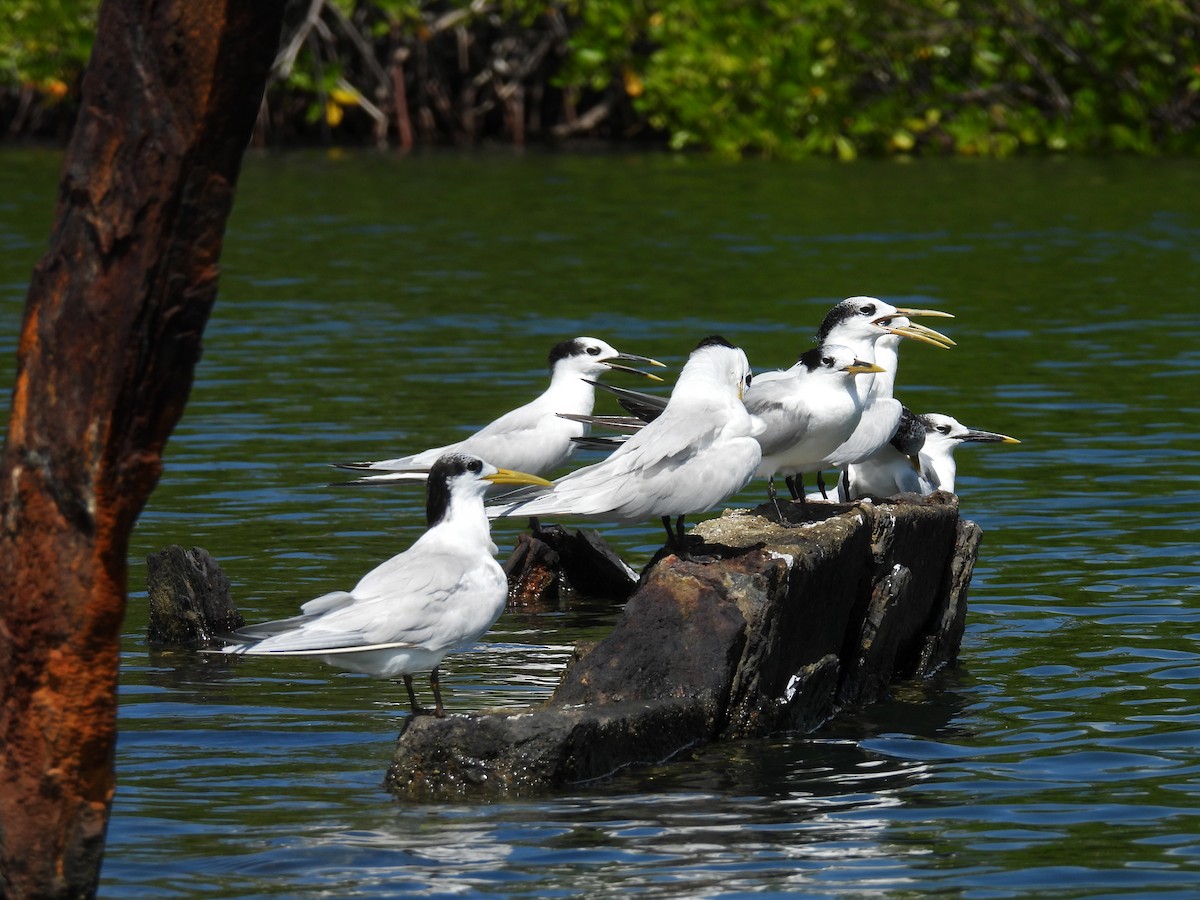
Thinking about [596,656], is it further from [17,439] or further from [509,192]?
[509,192]

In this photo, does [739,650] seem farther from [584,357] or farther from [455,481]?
[584,357]

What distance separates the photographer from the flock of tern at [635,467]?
6.89 metres

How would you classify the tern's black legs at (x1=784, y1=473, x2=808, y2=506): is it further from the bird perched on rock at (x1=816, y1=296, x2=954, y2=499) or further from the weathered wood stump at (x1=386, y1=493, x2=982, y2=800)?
the weathered wood stump at (x1=386, y1=493, x2=982, y2=800)

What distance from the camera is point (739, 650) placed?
7301mm

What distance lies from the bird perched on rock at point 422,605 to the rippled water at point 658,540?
0.46 m

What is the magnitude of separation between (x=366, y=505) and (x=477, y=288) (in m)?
9.11

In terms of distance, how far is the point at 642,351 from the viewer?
16.7 meters

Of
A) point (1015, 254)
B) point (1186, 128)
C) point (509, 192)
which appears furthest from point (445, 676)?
point (1186, 128)

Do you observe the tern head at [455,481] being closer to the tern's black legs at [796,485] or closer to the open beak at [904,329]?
the tern's black legs at [796,485]

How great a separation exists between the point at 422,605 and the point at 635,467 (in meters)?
1.17

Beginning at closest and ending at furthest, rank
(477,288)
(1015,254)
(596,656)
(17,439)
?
(17,439)
(596,656)
(477,288)
(1015,254)

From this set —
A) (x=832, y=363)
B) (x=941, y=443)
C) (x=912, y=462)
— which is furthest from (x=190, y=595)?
(x=941, y=443)

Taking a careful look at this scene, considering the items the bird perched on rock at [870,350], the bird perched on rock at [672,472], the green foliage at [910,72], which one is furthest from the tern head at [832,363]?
the green foliage at [910,72]

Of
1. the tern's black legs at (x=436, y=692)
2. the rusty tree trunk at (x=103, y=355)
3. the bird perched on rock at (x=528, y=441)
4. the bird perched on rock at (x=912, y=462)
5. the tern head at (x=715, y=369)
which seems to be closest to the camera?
the rusty tree trunk at (x=103, y=355)
